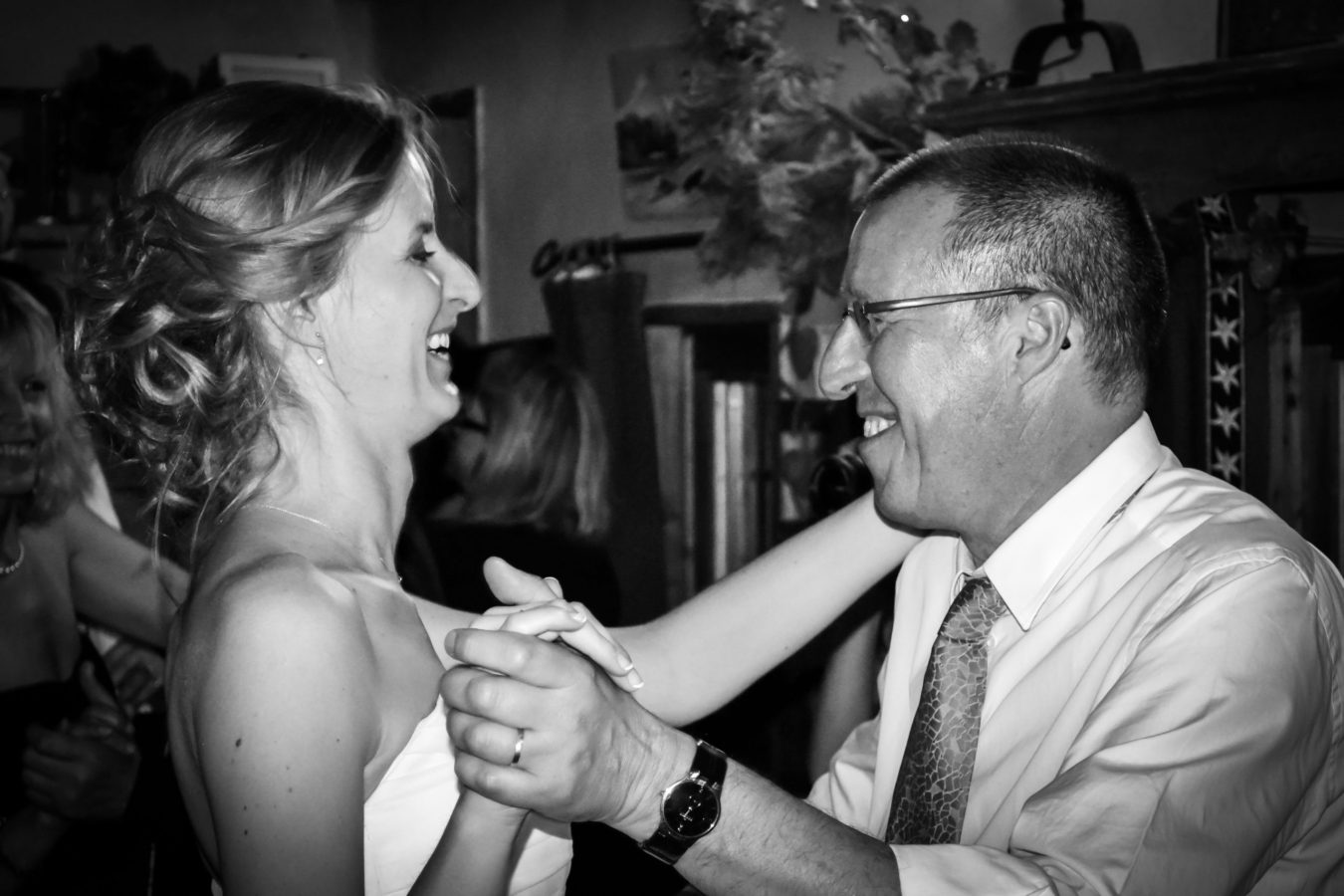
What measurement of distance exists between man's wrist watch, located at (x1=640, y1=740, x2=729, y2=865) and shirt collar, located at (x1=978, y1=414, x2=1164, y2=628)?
50 centimetres

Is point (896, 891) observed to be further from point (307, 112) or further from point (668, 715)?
point (307, 112)

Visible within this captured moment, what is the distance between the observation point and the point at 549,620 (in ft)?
3.51

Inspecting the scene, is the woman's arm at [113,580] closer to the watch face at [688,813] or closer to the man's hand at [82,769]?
the man's hand at [82,769]

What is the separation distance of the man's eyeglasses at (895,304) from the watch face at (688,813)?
66 centimetres

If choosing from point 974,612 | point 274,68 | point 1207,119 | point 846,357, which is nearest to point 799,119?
point 1207,119

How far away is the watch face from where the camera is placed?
108 cm

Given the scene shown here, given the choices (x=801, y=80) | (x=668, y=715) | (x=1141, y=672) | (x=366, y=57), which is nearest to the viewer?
(x=1141, y=672)

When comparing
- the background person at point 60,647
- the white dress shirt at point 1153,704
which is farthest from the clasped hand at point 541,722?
the background person at point 60,647

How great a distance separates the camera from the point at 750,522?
132 inches

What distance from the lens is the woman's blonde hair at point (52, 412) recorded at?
7.75ft

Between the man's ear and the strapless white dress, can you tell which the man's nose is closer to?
the man's ear

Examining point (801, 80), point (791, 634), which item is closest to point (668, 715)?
point (791, 634)

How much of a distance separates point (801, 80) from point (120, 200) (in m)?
1.55

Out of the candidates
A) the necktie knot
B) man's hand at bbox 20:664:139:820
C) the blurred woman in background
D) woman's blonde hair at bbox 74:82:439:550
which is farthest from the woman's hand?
the blurred woman in background
